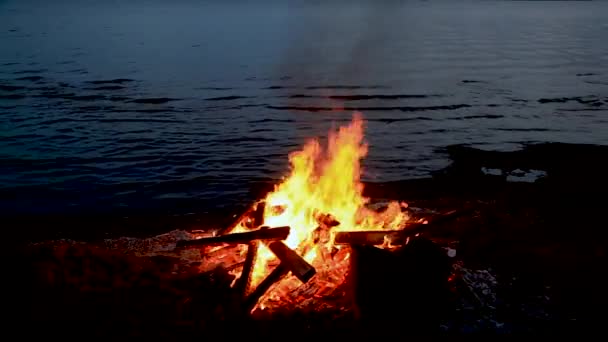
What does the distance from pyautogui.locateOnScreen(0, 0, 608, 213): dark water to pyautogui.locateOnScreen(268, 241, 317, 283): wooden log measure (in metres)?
6.99

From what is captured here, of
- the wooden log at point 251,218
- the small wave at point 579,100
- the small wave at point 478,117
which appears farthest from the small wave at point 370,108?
the wooden log at point 251,218

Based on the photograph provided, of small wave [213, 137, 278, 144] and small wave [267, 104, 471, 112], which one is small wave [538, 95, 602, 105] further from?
small wave [213, 137, 278, 144]

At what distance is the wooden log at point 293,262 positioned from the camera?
755cm

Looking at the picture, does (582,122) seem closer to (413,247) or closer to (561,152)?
(561,152)

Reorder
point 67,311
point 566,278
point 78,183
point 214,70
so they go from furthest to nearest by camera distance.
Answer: point 214,70 < point 78,183 < point 566,278 < point 67,311

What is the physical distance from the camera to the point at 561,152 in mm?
19531

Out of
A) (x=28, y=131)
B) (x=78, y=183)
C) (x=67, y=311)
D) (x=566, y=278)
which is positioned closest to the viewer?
(x=67, y=311)

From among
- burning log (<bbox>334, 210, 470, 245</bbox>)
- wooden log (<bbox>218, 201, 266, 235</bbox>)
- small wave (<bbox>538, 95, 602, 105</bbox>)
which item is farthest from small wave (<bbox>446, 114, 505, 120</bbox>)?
wooden log (<bbox>218, 201, 266, 235</bbox>)

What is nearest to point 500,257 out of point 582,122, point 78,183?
point 78,183

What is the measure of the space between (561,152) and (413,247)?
47.5 ft

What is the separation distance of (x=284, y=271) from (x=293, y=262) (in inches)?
9.3

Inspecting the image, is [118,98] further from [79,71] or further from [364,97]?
[364,97]

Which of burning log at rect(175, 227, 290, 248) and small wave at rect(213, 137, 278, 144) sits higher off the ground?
burning log at rect(175, 227, 290, 248)

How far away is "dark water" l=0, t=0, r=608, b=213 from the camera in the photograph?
56.5 ft
